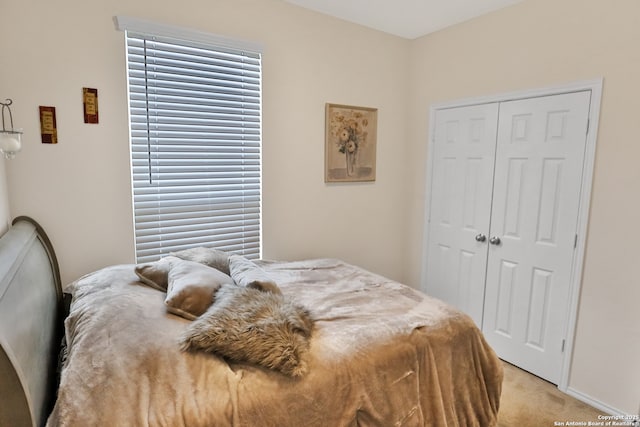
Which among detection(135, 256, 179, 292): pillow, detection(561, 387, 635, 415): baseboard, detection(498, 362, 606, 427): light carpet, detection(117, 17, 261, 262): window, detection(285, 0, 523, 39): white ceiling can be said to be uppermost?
detection(285, 0, 523, 39): white ceiling

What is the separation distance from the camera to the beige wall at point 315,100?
6.67 ft

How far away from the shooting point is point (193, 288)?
154cm

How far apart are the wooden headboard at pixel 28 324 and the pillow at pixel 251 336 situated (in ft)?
1.47

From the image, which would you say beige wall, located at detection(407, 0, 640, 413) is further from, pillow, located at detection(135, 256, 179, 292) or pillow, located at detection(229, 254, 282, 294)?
pillow, located at detection(135, 256, 179, 292)

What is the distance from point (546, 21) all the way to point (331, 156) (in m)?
1.81

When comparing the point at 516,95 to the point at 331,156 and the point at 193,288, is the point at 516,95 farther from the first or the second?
the point at 193,288

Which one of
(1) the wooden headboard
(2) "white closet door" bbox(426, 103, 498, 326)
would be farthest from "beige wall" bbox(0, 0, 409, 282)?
(2) "white closet door" bbox(426, 103, 498, 326)

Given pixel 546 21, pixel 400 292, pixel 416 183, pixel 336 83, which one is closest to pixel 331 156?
pixel 336 83

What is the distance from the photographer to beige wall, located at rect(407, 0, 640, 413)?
217cm

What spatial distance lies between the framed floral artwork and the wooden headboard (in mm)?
2039

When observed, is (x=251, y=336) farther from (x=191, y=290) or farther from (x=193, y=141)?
(x=193, y=141)

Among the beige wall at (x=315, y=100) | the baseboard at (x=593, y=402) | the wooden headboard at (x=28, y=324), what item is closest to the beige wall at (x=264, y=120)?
the beige wall at (x=315, y=100)

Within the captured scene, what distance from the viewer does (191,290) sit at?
1.53 m

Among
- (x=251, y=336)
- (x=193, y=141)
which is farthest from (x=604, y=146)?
(x=193, y=141)
